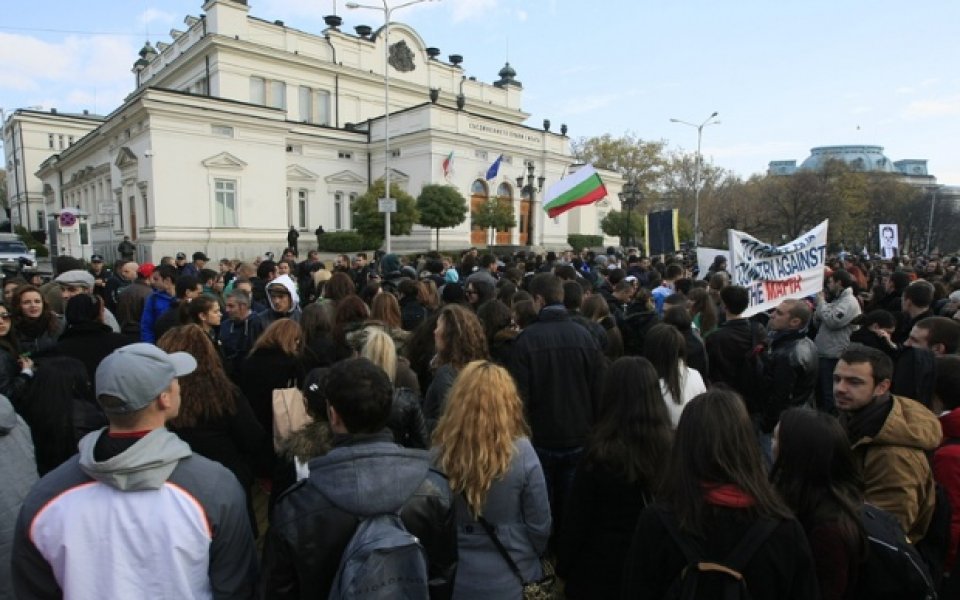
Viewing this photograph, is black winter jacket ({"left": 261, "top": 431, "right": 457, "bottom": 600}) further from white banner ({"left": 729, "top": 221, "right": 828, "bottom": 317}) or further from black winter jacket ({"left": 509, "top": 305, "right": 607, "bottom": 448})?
white banner ({"left": 729, "top": 221, "right": 828, "bottom": 317})

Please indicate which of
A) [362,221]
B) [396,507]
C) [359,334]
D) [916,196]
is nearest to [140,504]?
[396,507]

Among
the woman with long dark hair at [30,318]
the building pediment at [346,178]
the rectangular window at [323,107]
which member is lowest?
the woman with long dark hair at [30,318]

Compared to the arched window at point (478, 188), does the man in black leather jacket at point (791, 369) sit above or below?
below

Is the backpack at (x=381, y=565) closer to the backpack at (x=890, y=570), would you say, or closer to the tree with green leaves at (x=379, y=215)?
the backpack at (x=890, y=570)

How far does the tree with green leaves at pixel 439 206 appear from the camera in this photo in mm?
32188

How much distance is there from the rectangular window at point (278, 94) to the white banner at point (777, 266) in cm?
4045

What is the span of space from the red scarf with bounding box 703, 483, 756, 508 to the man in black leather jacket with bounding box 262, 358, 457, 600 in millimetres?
904

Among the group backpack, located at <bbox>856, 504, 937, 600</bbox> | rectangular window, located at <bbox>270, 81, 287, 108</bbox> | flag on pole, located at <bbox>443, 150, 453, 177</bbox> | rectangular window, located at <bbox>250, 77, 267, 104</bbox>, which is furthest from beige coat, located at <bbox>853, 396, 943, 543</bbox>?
rectangular window, located at <bbox>270, 81, 287, 108</bbox>

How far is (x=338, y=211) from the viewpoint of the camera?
38469 mm

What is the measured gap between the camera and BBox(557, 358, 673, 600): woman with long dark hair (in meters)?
2.64

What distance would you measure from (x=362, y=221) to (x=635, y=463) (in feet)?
97.4

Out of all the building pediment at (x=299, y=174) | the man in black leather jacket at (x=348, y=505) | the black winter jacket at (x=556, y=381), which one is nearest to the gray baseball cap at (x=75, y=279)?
the black winter jacket at (x=556, y=381)

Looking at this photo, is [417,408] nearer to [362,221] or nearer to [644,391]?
[644,391]

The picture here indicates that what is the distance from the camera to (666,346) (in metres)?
3.70
